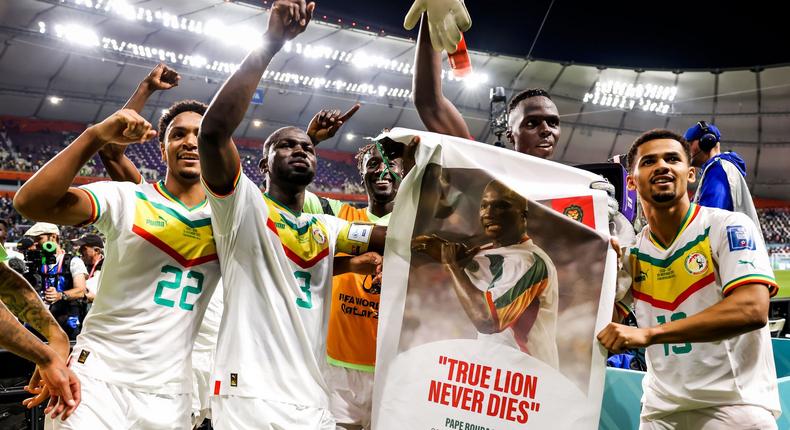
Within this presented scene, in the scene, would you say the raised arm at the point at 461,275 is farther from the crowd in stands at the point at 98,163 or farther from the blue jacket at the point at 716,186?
the crowd in stands at the point at 98,163

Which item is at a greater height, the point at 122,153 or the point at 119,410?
the point at 122,153

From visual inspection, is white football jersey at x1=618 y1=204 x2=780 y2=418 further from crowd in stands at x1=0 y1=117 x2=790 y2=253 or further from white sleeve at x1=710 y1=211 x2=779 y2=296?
crowd in stands at x1=0 y1=117 x2=790 y2=253

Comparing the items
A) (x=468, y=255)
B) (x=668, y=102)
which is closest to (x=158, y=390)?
(x=468, y=255)

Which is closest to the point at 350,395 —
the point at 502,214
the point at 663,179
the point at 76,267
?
the point at 502,214

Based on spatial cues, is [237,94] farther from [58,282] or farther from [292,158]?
[58,282]

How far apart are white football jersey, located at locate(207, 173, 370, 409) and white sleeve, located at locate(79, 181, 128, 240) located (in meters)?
0.43

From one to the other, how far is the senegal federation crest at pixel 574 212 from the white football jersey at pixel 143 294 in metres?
1.57

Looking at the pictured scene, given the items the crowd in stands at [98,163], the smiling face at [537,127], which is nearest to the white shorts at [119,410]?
the smiling face at [537,127]

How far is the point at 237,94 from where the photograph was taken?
2.21 m

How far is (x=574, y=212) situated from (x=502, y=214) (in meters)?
0.27

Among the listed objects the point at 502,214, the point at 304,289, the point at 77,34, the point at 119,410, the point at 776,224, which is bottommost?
the point at 119,410

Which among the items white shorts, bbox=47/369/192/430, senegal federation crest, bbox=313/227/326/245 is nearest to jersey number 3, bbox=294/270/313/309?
senegal federation crest, bbox=313/227/326/245

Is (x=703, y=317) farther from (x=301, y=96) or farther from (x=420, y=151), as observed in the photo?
(x=301, y=96)

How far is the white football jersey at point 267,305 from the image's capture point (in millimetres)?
2332
